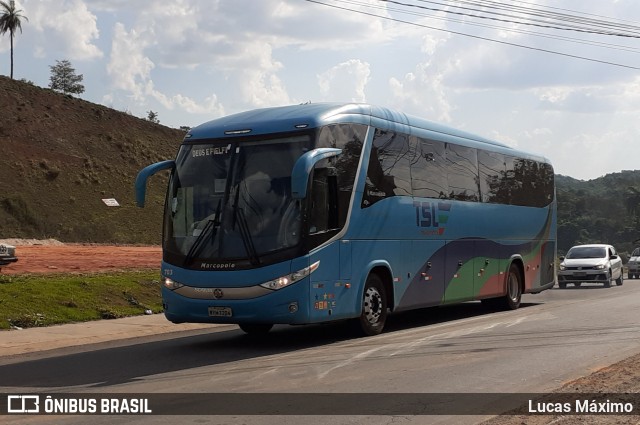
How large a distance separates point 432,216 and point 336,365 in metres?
6.76

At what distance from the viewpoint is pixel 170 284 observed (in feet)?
47.1

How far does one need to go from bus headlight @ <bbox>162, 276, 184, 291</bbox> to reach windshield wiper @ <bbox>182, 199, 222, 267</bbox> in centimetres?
33

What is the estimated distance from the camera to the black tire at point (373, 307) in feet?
51.0

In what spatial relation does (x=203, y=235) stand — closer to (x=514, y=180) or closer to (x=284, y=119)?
(x=284, y=119)

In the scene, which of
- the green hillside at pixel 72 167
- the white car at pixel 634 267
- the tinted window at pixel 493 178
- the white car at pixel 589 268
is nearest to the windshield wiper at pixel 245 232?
the tinted window at pixel 493 178

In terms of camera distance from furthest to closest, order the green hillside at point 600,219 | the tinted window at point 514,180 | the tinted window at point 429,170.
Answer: the green hillside at point 600,219
the tinted window at point 514,180
the tinted window at point 429,170

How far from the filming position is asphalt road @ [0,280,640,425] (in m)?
9.25

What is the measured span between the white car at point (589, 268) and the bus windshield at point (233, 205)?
75.2ft

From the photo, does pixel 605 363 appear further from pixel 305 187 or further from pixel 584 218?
pixel 584 218

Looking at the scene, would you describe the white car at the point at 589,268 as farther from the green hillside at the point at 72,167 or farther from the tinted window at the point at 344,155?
the green hillside at the point at 72,167

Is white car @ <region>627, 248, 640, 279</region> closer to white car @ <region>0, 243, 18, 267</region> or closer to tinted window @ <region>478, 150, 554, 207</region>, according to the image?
tinted window @ <region>478, 150, 554, 207</region>

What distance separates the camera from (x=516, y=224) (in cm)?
2255

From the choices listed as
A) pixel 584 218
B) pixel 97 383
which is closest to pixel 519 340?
pixel 97 383

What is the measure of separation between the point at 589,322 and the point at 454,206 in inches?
144
